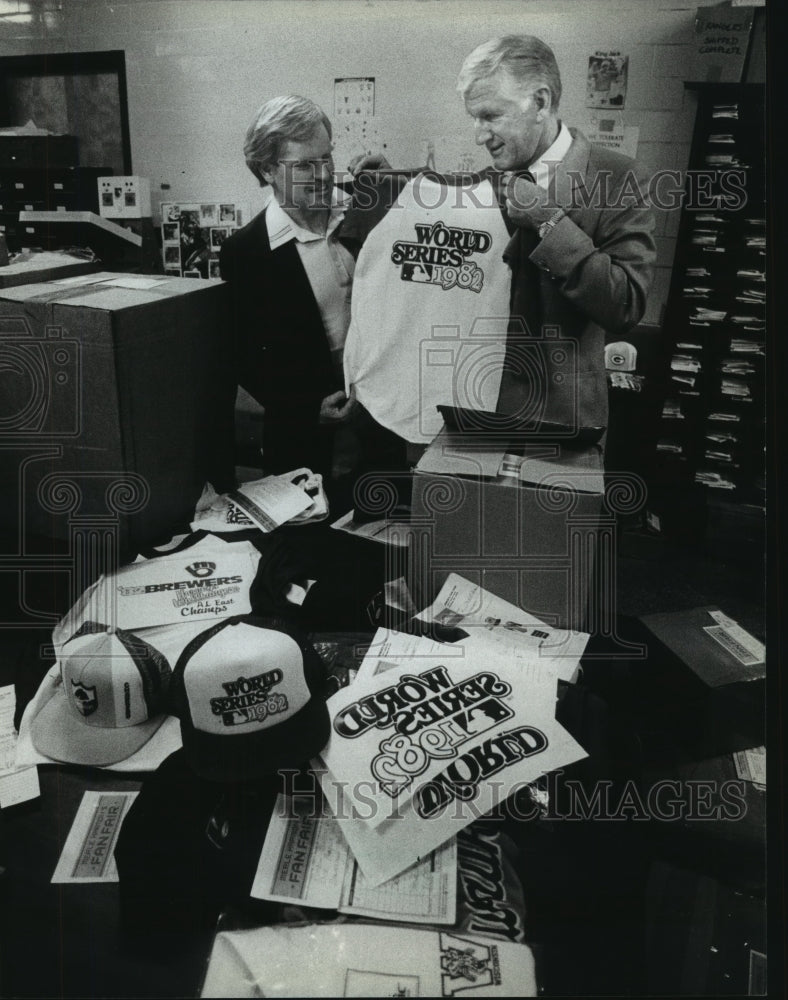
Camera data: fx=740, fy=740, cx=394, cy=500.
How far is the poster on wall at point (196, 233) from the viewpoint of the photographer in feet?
4.64

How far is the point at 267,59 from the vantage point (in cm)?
128

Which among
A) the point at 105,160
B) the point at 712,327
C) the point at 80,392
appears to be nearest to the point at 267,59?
the point at 105,160

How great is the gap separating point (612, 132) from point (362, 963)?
1.27m

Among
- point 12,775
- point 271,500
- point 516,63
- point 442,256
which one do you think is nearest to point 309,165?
point 442,256

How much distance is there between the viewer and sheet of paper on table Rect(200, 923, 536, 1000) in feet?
2.51

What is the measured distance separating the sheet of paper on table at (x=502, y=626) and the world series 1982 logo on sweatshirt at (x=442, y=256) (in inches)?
21.6

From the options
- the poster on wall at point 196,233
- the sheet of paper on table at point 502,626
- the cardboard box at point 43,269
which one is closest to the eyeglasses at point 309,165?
the poster on wall at point 196,233

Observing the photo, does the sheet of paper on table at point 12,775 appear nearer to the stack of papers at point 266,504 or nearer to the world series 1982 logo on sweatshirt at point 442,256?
the stack of papers at point 266,504

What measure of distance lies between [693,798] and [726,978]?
0.67ft

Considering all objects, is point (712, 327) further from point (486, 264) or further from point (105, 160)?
point (105, 160)

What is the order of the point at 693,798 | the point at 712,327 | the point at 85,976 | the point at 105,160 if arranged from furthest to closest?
the point at 712,327 → the point at 105,160 → the point at 693,798 → the point at 85,976

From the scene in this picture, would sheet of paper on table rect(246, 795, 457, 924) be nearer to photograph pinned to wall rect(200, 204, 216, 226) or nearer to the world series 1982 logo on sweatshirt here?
the world series 1982 logo on sweatshirt

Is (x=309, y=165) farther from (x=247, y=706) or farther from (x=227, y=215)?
(x=247, y=706)

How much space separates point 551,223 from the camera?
130 cm
